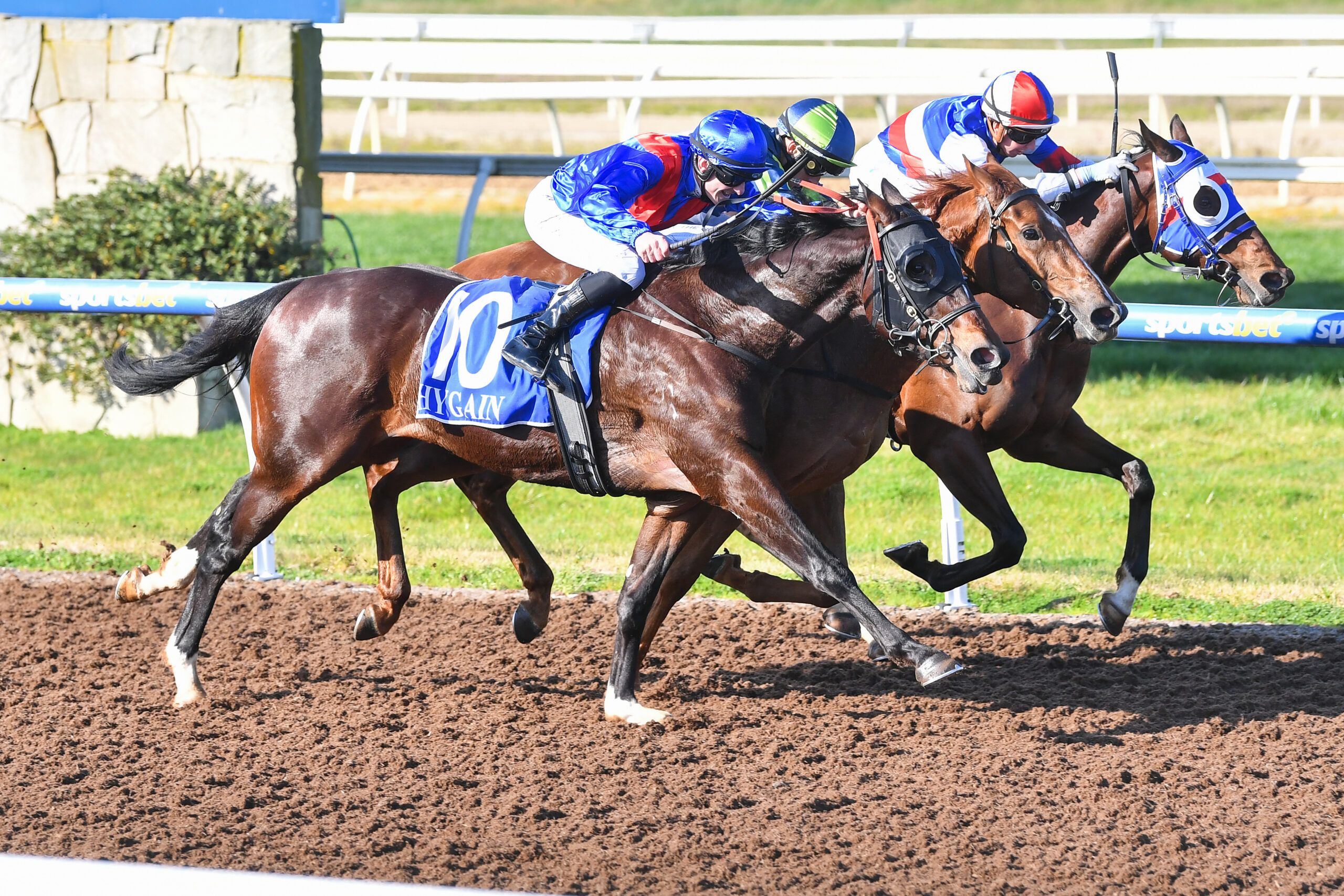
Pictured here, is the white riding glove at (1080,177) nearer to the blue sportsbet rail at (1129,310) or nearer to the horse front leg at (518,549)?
the blue sportsbet rail at (1129,310)

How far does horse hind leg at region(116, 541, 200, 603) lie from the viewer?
187 inches

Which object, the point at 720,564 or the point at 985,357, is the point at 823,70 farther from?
A: the point at 985,357

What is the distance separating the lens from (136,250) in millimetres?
8164

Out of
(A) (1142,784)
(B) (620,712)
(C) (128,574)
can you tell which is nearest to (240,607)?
(C) (128,574)

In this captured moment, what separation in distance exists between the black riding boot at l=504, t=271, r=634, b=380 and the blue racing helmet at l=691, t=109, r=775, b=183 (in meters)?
0.51

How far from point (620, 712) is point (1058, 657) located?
5.13 feet

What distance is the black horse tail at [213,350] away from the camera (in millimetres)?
4656

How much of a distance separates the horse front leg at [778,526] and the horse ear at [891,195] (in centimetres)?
76

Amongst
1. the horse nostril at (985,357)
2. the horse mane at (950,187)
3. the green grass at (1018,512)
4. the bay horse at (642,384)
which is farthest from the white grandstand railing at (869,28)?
the horse nostril at (985,357)

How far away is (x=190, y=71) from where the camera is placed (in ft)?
27.2

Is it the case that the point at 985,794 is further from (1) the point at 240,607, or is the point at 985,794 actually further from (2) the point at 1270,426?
(2) the point at 1270,426

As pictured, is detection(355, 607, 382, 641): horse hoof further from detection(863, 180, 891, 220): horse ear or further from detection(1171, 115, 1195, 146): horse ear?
detection(1171, 115, 1195, 146): horse ear

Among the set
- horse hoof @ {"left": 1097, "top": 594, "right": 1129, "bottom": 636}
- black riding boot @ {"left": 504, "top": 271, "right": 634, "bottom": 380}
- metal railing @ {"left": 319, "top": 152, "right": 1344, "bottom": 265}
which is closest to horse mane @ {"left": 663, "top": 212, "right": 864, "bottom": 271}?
black riding boot @ {"left": 504, "top": 271, "right": 634, "bottom": 380}

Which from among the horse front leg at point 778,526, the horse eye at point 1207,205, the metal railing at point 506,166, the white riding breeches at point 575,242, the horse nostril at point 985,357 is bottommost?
the metal railing at point 506,166
